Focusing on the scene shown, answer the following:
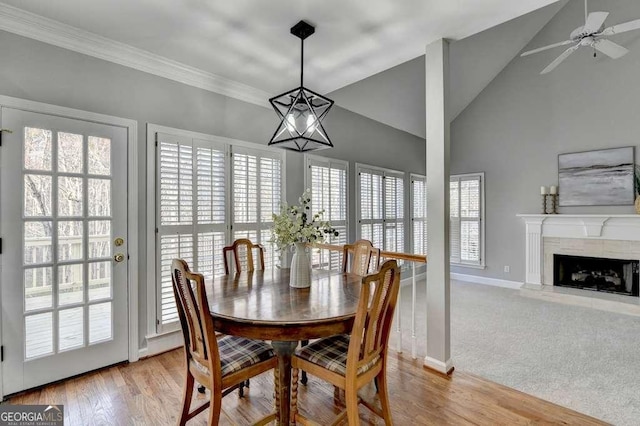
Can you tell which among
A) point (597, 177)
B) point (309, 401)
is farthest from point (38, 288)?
point (597, 177)

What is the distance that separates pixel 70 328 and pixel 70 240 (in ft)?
2.33

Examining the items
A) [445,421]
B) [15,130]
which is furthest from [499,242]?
[15,130]

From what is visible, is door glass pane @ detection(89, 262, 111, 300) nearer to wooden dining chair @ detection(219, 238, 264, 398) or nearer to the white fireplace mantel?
wooden dining chair @ detection(219, 238, 264, 398)

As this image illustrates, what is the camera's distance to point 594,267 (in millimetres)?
4992

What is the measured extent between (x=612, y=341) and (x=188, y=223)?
4783 millimetres

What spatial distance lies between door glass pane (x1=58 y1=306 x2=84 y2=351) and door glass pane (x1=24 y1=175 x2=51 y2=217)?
2.64 ft

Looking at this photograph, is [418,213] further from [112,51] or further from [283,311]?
[112,51]

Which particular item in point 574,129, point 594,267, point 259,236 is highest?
point 574,129

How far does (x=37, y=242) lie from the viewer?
2.29 m

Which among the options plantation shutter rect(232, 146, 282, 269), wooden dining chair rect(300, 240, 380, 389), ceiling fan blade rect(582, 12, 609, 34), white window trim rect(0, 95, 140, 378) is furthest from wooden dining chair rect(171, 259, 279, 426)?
ceiling fan blade rect(582, 12, 609, 34)

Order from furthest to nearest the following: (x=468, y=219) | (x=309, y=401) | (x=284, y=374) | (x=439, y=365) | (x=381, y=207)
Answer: (x=468, y=219), (x=381, y=207), (x=439, y=365), (x=309, y=401), (x=284, y=374)

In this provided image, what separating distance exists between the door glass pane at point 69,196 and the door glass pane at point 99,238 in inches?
6.1

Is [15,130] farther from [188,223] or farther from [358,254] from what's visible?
[358,254]

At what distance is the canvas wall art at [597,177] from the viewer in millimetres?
4566
